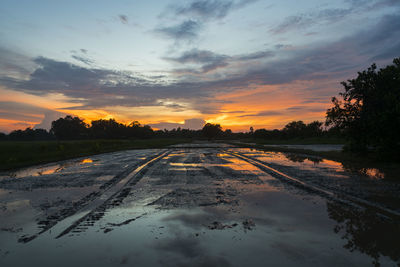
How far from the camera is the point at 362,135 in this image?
58.0ft

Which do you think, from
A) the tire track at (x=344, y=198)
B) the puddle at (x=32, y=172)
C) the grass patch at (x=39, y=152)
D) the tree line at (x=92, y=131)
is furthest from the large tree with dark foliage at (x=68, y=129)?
the tire track at (x=344, y=198)

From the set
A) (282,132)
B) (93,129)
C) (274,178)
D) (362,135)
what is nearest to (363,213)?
(274,178)

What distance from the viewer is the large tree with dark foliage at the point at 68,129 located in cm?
13538

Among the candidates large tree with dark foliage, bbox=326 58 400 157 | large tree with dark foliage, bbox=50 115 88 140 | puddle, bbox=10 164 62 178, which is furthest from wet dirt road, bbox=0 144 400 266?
large tree with dark foliage, bbox=50 115 88 140

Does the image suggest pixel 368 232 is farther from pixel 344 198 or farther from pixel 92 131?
pixel 92 131

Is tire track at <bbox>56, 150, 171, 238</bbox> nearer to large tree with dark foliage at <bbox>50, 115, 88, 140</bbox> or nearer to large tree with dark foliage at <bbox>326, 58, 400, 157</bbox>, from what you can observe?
large tree with dark foliage at <bbox>326, 58, 400, 157</bbox>

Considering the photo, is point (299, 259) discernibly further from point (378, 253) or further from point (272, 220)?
point (272, 220)

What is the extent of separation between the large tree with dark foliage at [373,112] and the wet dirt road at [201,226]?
26.6 feet

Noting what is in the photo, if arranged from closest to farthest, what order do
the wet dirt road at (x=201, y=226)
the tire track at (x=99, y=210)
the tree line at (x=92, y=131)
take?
the wet dirt road at (x=201, y=226), the tire track at (x=99, y=210), the tree line at (x=92, y=131)

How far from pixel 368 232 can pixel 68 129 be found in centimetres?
15094

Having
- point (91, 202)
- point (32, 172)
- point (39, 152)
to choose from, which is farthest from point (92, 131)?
point (91, 202)

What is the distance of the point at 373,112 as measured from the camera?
1664 centimetres

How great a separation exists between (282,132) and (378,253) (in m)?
123

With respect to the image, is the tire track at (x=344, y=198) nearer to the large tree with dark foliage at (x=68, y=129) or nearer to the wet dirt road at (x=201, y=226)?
the wet dirt road at (x=201, y=226)
